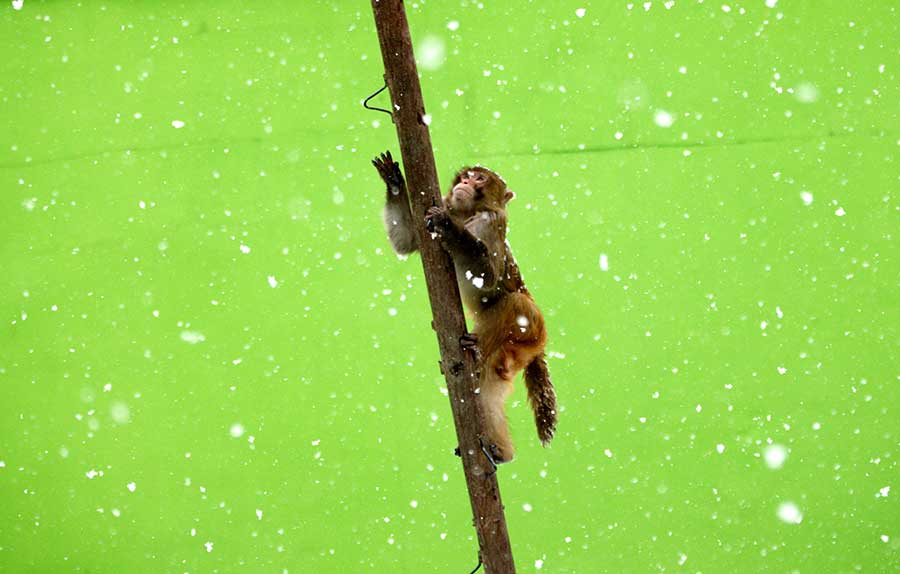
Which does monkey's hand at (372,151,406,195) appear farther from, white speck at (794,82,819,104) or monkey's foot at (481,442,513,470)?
white speck at (794,82,819,104)

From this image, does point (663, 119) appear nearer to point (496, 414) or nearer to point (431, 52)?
point (431, 52)

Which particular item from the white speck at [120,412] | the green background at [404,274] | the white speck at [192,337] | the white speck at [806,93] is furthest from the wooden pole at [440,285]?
the white speck at [806,93]

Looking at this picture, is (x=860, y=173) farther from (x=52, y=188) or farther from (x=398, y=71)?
(x=52, y=188)

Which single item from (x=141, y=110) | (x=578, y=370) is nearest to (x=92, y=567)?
(x=141, y=110)

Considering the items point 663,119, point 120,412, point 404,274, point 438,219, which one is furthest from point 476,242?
point 120,412

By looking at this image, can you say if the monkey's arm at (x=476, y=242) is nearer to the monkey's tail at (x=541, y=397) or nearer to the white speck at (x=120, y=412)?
the monkey's tail at (x=541, y=397)

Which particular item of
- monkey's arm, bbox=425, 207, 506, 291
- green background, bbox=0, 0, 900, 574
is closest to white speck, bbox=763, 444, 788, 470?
green background, bbox=0, 0, 900, 574
